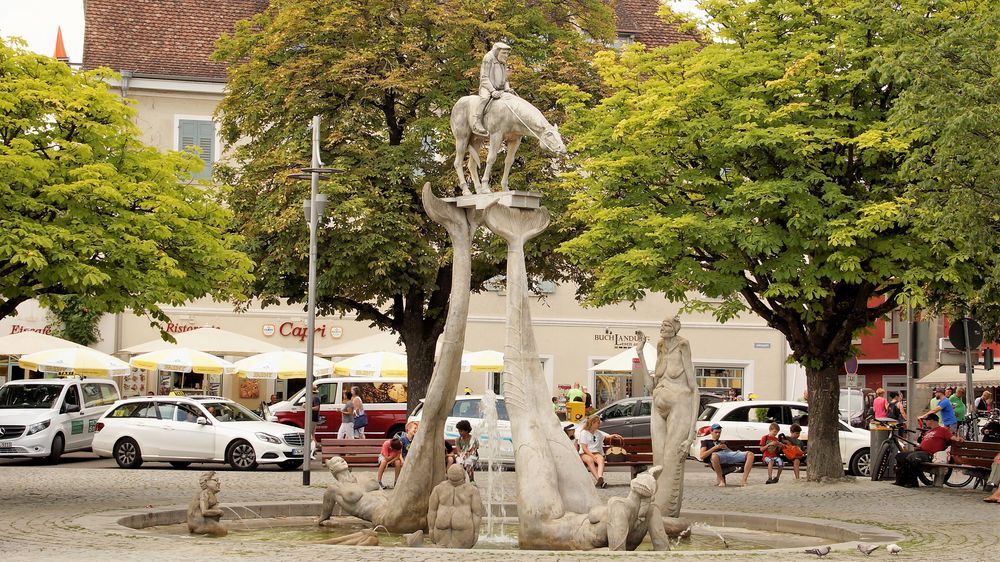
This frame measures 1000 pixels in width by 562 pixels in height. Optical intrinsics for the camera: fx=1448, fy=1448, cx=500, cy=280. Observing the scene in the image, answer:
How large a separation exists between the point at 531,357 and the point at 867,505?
7632 millimetres

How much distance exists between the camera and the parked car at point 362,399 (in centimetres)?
3559

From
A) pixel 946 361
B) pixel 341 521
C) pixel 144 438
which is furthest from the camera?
pixel 144 438

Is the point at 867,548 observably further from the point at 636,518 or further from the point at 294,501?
the point at 294,501

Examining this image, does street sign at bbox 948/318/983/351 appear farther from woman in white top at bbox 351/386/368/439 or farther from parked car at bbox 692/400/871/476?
woman in white top at bbox 351/386/368/439

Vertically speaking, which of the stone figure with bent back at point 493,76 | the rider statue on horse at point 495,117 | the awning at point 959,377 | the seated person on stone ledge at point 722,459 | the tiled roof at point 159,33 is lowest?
the seated person on stone ledge at point 722,459

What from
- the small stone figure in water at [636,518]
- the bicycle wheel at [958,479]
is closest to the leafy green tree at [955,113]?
the bicycle wheel at [958,479]

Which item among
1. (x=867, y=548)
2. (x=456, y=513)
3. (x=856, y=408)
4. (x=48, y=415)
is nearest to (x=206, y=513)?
(x=456, y=513)

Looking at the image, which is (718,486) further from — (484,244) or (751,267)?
(484,244)

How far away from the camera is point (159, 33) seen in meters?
44.9

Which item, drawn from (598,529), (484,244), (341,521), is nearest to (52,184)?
(341,521)

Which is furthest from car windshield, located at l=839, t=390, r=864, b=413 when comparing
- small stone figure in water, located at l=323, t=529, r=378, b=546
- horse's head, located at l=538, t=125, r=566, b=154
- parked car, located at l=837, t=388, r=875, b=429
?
small stone figure in water, located at l=323, t=529, r=378, b=546

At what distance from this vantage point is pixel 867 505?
20641 mm

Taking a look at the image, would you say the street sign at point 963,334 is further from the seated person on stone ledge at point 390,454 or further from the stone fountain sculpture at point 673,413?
the seated person on stone ledge at point 390,454

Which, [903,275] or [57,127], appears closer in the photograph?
[57,127]
